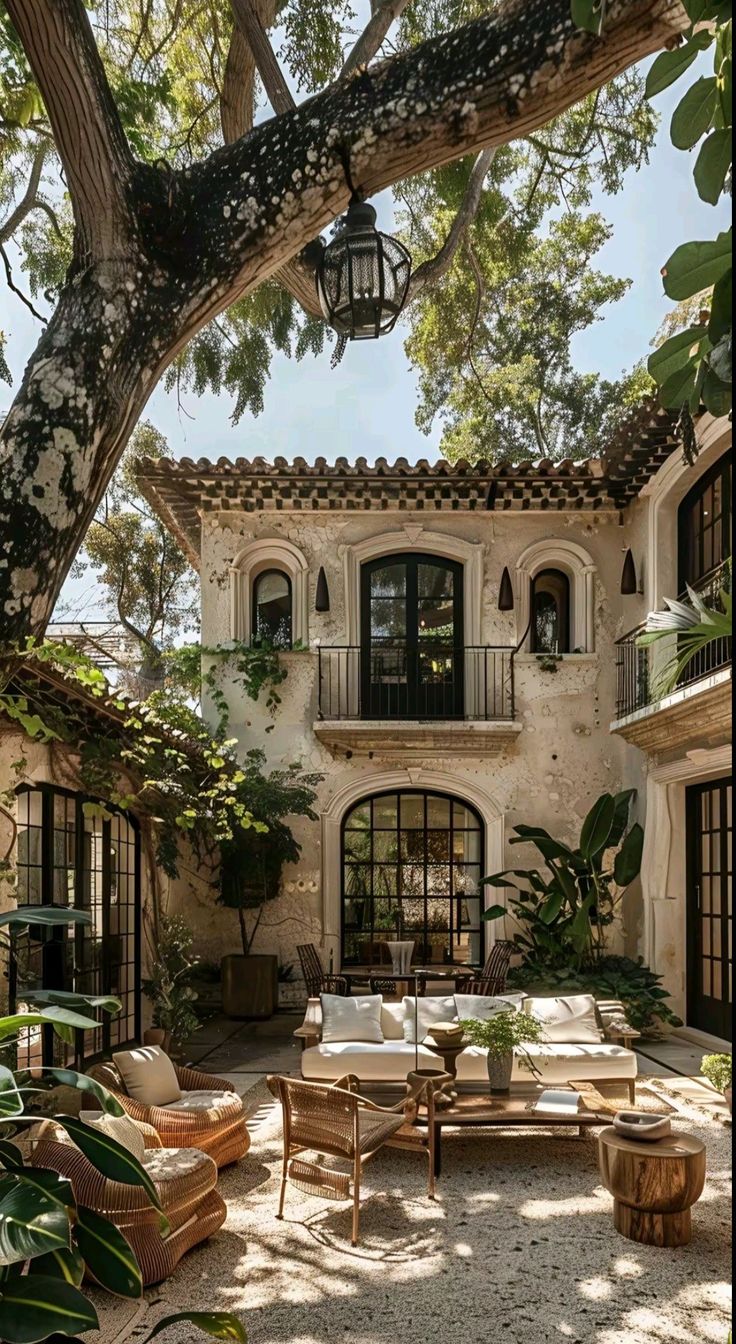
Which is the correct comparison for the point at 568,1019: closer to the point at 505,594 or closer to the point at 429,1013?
the point at 429,1013

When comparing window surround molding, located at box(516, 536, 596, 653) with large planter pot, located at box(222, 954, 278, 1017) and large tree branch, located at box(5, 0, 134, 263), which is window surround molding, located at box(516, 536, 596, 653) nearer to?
large planter pot, located at box(222, 954, 278, 1017)

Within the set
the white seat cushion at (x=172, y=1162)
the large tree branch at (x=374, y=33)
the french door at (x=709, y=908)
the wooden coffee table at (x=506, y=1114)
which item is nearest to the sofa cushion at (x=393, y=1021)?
the wooden coffee table at (x=506, y=1114)

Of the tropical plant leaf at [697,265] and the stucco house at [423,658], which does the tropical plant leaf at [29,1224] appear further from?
the stucco house at [423,658]

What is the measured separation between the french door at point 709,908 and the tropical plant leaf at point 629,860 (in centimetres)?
55

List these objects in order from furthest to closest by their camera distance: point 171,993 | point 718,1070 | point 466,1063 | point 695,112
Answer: point 171,993
point 466,1063
point 718,1070
point 695,112

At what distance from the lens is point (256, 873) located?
463 inches

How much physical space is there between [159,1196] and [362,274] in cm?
391

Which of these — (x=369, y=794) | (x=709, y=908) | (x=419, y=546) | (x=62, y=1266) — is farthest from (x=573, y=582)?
(x=62, y=1266)

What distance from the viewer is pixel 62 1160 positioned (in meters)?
4.46

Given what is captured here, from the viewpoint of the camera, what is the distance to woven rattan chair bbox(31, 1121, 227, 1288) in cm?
446

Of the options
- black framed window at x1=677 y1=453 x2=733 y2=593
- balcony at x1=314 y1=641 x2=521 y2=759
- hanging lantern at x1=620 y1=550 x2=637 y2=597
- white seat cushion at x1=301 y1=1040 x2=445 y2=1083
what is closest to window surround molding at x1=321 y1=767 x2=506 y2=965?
balcony at x1=314 y1=641 x2=521 y2=759

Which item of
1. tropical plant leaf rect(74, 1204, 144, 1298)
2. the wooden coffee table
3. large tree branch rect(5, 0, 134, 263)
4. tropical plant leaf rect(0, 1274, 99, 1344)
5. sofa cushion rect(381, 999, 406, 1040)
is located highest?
large tree branch rect(5, 0, 134, 263)

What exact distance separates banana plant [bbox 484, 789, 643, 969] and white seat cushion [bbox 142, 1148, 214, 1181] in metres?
6.62

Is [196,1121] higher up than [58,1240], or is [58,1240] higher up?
[58,1240]
